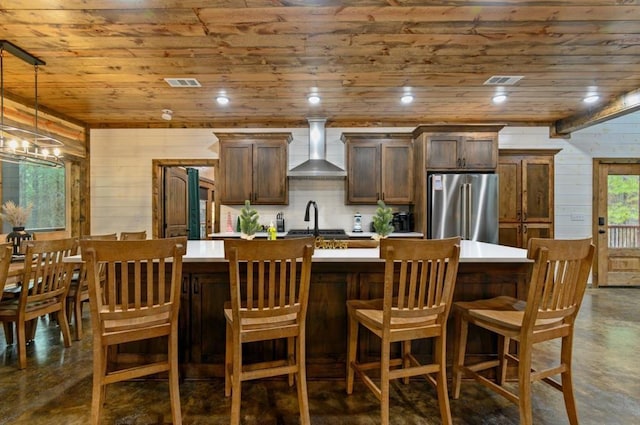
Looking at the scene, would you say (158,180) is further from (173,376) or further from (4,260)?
(173,376)

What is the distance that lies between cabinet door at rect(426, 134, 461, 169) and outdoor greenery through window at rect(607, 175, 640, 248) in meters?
2.85

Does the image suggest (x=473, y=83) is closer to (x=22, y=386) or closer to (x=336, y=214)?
(x=336, y=214)

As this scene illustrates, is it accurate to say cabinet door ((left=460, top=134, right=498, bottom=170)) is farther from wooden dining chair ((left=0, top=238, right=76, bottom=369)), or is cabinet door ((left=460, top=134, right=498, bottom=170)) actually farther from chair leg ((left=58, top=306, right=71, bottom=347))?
chair leg ((left=58, top=306, right=71, bottom=347))

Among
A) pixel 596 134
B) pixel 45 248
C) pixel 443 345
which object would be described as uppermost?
pixel 596 134

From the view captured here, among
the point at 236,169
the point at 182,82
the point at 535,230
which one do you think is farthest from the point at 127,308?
the point at 535,230

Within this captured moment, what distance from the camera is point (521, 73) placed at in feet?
11.1

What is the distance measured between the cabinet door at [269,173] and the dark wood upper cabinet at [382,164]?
3.22 ft

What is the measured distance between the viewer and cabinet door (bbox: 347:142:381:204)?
5.02 meters

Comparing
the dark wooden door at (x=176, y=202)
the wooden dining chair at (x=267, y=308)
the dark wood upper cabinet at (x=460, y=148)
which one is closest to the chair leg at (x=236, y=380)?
the wooden dining chair at (x=267, y=308)

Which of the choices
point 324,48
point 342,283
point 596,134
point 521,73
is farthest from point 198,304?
point 596,134

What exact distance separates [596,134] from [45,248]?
7206 millimetres

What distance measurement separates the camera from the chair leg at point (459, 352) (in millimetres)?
2184

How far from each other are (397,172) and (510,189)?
1.74 metres

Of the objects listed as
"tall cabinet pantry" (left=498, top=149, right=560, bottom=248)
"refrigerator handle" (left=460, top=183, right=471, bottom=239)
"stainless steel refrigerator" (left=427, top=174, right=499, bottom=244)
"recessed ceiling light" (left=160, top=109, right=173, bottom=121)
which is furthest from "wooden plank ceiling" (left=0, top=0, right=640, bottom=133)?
"refrigerator handle" (left=460, top=183, right=471, bottom=239)
